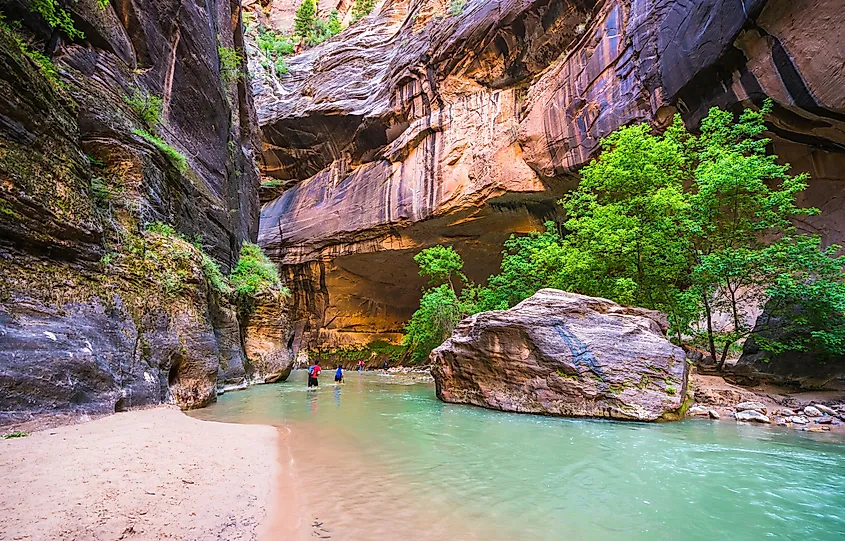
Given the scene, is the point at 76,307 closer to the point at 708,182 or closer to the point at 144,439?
the point at 144,439

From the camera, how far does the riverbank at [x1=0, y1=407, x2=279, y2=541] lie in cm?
219

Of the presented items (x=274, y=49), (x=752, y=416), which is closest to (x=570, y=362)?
(x=752, y=416)

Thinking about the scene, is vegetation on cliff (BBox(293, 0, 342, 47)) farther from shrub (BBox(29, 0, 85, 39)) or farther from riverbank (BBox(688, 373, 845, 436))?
riverbank (BBox(688, 373, 845, 436))

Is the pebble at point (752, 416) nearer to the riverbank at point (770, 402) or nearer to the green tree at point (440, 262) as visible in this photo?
the riverbank at point (770, 402)

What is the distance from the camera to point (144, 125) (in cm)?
1012

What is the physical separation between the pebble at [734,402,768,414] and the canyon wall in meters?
10.7

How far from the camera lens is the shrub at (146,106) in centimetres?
994

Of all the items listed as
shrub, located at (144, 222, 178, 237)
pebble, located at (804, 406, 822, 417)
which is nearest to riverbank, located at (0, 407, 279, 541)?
shrub, located at (144, 222, 178, 237)

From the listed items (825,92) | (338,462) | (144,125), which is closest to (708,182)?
(825,92)

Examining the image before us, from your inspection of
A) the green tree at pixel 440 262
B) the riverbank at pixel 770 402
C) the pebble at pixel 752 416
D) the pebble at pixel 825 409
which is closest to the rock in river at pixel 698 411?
the riverbank at pixel 770 402

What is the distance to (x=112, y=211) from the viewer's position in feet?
24.3

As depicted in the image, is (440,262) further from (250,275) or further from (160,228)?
(160,228)

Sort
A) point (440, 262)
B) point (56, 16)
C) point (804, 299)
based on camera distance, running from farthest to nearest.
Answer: point (440, 262) < point (804, 299) < point (56, 16)

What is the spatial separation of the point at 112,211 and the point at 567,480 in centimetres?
856
